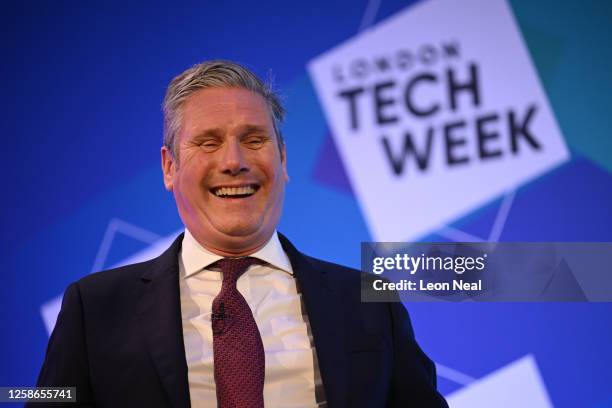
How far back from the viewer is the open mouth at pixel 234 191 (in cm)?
166

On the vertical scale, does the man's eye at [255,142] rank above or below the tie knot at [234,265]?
above

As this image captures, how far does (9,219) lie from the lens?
102 inches

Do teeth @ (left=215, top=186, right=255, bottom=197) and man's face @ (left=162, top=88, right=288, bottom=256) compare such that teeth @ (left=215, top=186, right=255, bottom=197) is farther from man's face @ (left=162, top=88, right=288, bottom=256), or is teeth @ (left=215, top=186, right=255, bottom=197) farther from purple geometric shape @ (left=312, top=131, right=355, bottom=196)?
purple geometric shape @ (left=312, top=131, right=355, bottom=196)

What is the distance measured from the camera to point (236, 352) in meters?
1.56

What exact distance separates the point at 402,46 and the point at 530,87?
46cm

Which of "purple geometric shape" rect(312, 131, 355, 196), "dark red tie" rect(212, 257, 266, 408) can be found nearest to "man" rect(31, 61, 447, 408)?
"dark red tie" rect(212, 257, 266, 408)

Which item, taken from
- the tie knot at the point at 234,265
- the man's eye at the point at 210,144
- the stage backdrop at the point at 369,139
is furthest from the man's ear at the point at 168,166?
the stage backdrop at the point at 369,139

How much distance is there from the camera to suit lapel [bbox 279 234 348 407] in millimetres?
1561

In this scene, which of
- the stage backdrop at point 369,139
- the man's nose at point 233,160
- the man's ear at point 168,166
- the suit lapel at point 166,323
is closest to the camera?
the suit lapel at point 166,323

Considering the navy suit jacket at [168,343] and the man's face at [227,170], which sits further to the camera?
the man's face at [227,170]

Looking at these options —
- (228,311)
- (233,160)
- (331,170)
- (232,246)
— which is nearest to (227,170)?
(233,160)

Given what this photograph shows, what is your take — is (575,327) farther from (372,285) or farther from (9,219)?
(9,219)

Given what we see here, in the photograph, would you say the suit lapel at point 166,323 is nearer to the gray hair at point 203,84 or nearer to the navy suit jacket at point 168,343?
the navy suit jacket at point 168,343

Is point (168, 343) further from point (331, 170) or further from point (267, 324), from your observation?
point (331, 170)
